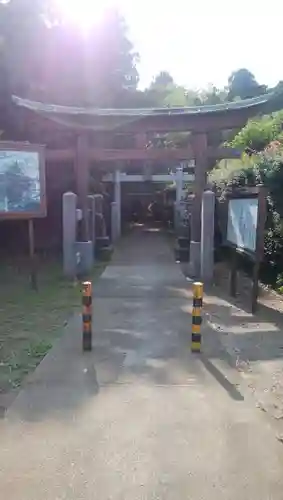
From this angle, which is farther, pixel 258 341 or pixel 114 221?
pixel 114 221

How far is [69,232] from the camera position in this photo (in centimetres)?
1284

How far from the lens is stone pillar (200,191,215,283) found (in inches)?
487

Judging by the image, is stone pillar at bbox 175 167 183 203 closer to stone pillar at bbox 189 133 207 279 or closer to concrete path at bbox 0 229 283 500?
stone pillar at bbox 189 133 207 279

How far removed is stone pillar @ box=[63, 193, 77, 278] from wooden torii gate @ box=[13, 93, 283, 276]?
0.87 m

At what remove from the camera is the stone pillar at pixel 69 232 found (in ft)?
41.5

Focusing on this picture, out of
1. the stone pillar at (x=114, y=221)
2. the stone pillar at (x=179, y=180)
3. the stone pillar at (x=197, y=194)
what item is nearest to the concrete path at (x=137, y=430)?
the stone pillar at (x=197, y=194)

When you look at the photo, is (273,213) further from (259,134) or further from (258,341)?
(259,134)

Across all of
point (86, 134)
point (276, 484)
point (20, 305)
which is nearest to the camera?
point (276, 484)

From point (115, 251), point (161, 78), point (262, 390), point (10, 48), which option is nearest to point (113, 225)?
point (115, 251)

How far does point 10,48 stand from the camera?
51.5ft

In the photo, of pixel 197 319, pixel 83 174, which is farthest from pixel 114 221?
pixel 197 319

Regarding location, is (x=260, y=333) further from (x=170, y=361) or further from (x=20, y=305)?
(x=20, y=305)

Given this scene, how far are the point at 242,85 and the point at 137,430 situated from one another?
153 ft

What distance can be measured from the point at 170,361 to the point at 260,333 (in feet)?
6.73
